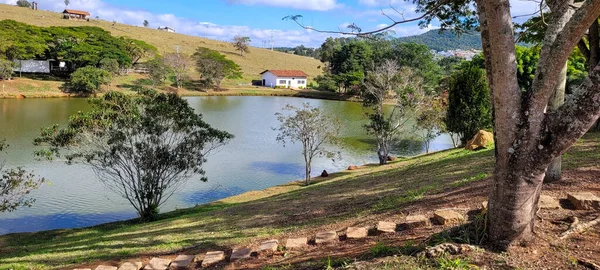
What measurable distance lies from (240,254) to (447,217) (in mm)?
2406

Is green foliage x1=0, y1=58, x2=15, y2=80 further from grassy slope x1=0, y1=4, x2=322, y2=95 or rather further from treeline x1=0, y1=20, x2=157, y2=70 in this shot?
grassy slope x1=0, y1=4, x2=322, y2=95

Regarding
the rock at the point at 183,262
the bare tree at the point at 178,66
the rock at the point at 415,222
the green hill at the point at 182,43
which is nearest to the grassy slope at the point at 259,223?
the rock at the point at 183,262

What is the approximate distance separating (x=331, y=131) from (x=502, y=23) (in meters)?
15.3

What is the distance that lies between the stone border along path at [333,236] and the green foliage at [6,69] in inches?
1777

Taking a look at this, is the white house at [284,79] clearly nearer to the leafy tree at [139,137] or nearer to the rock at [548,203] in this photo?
the leafy tree at [139,137]

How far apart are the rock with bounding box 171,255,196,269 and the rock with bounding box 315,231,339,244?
1.55 m

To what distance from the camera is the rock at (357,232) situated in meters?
4.79

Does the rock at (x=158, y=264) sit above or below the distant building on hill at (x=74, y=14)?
below

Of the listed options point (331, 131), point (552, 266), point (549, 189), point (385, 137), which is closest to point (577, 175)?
point (549, 189)

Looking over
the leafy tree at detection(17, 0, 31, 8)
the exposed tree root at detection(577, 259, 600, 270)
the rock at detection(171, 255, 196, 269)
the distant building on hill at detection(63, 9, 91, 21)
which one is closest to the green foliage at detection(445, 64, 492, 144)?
the rock at detection(171, 255, 196, 269)

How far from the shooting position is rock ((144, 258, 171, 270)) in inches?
201

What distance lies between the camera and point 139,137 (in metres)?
12.7

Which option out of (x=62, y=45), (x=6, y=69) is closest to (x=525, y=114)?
(x=6, y=69)

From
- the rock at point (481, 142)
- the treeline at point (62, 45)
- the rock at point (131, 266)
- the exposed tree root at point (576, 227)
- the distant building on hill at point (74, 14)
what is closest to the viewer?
the exposed tree root at point (576, 227)
